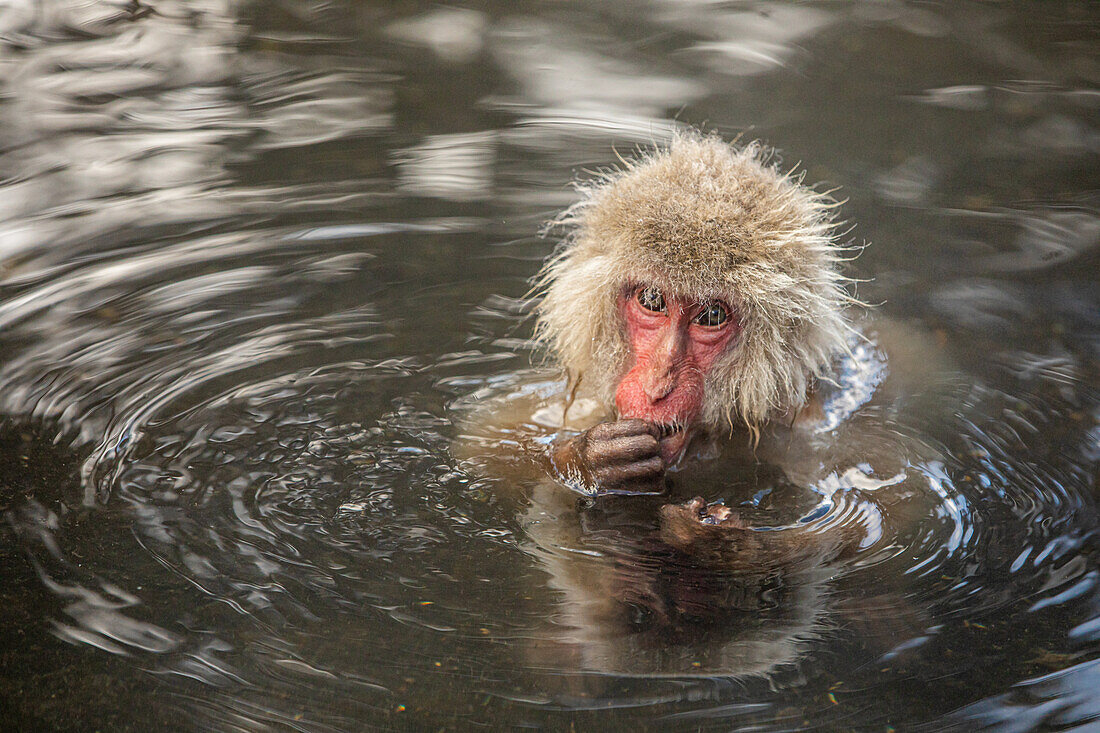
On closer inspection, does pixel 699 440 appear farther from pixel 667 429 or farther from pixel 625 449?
pixel 625 449

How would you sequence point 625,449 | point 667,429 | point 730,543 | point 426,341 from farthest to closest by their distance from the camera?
1. point 426,341
2. point 667,429
3. point 625,449
4. point 730,543

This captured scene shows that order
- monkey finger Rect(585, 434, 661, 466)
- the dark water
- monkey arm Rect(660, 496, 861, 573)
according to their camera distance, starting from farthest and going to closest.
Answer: monkey finger Rect(585, 434, 661, 466)
monkey arm Rect(660, 496, 861, 573)
the dark water

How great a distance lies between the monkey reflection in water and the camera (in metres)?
3.64

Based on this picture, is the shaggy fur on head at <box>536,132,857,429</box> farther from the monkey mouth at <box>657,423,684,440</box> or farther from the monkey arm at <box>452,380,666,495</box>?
the monkey arm at <box>452,380,666,495</box>

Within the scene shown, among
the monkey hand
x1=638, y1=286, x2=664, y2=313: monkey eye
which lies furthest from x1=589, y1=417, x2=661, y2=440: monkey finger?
x1=638, y1=286, x2=664, y2=313: monkey eye

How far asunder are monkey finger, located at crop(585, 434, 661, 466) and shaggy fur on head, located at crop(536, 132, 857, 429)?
31 cm

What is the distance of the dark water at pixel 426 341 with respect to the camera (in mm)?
3230

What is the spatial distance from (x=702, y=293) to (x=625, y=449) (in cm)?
62

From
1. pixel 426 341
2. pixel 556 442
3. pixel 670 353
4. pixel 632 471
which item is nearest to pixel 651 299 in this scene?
pixel 670 353

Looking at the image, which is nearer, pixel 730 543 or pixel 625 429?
pixel 730 543

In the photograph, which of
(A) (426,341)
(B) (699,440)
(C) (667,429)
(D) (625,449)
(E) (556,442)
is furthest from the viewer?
(A) (426,341)

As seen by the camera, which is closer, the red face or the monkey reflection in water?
the monkey reflection in water

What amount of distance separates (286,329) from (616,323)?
6.04 ft

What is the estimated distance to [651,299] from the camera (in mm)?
4082
